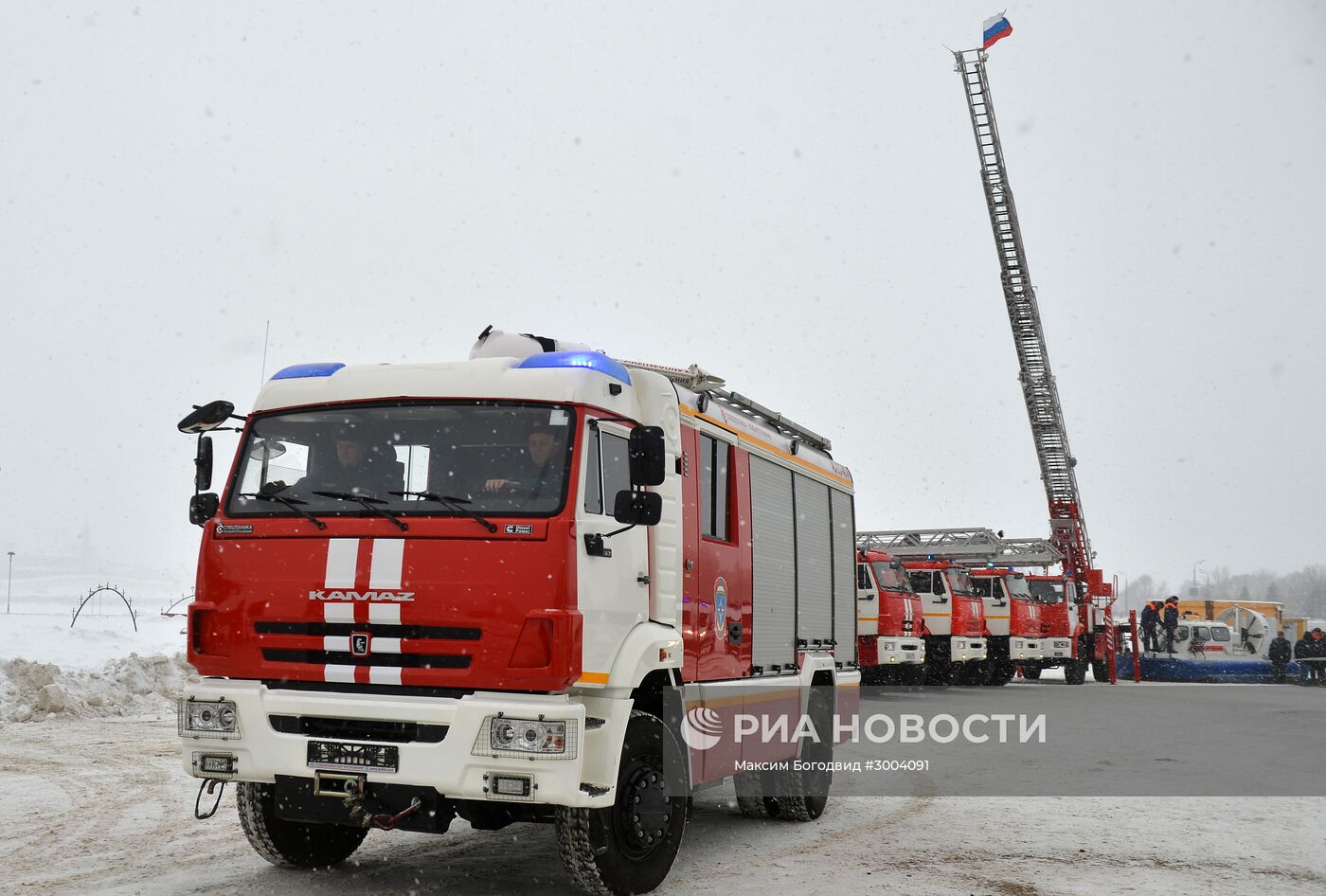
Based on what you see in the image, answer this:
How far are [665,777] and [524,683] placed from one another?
55.3 inches

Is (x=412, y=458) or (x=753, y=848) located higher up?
(x=412, y=458)

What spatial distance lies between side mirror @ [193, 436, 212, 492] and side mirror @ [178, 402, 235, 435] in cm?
15

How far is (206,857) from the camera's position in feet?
23.9

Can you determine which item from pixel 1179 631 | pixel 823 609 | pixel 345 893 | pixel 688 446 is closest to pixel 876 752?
pixel 823 609

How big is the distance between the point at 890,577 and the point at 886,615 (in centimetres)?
96

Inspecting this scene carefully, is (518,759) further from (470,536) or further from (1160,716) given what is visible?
(1160,716)

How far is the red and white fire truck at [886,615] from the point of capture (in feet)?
70.1

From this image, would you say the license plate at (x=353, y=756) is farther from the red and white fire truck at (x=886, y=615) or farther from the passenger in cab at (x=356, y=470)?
the red and white fire truck at (x=886, y=615)

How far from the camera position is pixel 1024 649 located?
90.4 feet

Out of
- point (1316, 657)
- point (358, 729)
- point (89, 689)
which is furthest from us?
point (1316, 657)

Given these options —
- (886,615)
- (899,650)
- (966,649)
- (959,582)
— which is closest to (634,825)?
(886,615)

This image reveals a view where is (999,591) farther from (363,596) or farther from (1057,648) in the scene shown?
(363,596)

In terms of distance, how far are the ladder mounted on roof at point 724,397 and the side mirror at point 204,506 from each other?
8.28 feet

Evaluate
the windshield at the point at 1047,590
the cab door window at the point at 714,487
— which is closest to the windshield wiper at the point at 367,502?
the cab door window at the point at 714,487
